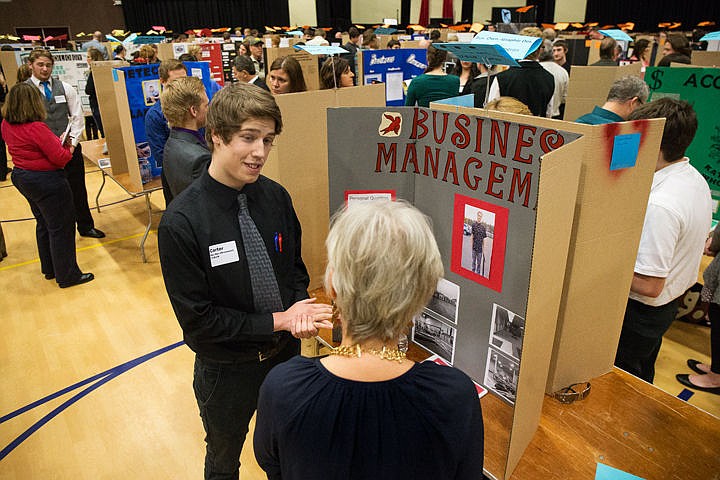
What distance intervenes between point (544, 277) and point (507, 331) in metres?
0.31

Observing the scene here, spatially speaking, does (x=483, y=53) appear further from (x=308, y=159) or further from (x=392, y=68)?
(x=392, y=68)

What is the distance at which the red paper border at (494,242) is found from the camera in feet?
4.16

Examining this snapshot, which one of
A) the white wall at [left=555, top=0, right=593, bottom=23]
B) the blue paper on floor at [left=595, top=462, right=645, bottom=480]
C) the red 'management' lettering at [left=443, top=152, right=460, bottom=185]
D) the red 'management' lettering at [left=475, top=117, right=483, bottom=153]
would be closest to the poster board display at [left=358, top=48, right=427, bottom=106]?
the red 'management' lettering at [left=443, top=152, right=460, bottom=185]

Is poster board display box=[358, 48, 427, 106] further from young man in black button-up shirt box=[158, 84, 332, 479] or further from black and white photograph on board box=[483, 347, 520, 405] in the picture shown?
black and white photograph on board box=[483, 347, 520, 405]

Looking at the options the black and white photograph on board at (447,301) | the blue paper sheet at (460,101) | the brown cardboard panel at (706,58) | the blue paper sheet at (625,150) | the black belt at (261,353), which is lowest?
the black belt at (261,353)

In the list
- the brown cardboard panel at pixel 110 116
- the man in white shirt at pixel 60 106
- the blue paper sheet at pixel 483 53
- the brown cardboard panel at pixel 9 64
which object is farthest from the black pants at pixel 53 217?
the brown cardboard panel at pixel 9 64

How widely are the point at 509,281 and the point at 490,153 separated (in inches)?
13.6

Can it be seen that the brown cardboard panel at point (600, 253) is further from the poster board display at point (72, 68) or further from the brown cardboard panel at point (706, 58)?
the poster board display at point (72, 68)

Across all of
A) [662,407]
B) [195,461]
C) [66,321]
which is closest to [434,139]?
[662,407]

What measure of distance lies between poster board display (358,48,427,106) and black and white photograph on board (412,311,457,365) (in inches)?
153

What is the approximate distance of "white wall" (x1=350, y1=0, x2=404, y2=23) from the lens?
66.2 feet

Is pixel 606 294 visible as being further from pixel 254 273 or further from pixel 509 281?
pixel 254 273

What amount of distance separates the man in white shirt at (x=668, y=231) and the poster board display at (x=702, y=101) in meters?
1.53

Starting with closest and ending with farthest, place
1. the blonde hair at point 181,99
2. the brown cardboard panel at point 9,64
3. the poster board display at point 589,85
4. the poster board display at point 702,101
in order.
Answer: the blonde hair at point 181,99 < the poster board display at point 702,101 < the poster board display at point 589,85 < the brown cardboard panel at point 9,64
